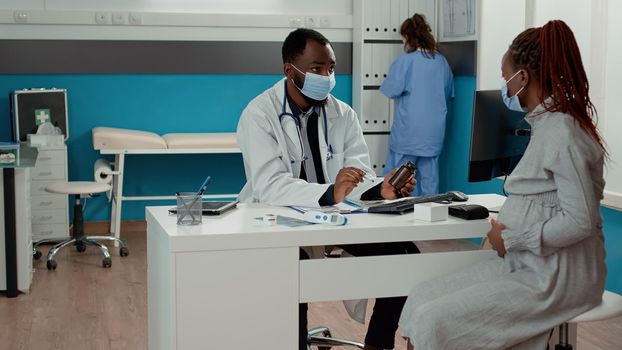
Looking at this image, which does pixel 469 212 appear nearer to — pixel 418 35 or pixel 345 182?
pixel 345 182

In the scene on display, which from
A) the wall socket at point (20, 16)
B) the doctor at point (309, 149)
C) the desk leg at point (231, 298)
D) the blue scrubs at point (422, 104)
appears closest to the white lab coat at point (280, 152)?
the doctor at point (309, 149)

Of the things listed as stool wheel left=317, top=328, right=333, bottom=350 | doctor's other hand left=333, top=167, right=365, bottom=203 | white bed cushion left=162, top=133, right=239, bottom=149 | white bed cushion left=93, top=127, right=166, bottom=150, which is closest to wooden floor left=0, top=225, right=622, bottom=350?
stool wheel left=317, top=328, right=333, bottom=350

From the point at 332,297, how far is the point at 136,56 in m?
3.92

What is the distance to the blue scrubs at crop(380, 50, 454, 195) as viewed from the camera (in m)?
5.50

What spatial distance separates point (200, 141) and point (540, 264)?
3.53 meters

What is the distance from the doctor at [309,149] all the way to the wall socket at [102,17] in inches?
122

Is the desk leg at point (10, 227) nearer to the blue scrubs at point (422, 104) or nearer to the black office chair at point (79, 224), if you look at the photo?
the black office chair at point (79, 224)

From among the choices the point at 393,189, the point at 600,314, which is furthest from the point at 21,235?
the point at 600,314

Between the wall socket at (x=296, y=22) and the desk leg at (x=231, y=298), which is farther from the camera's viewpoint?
the wall socket at (x=296, y=22)

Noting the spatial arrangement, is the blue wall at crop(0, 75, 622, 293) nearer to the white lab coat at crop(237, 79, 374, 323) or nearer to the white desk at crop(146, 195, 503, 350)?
the white lab coat at crop(237, 79, 374, 323)

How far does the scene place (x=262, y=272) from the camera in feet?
7.43

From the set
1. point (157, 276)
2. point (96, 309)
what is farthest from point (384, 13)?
point (157, 276)

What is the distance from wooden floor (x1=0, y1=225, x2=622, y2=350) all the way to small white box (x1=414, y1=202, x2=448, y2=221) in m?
1.18

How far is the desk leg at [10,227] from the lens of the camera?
4.21 metres
